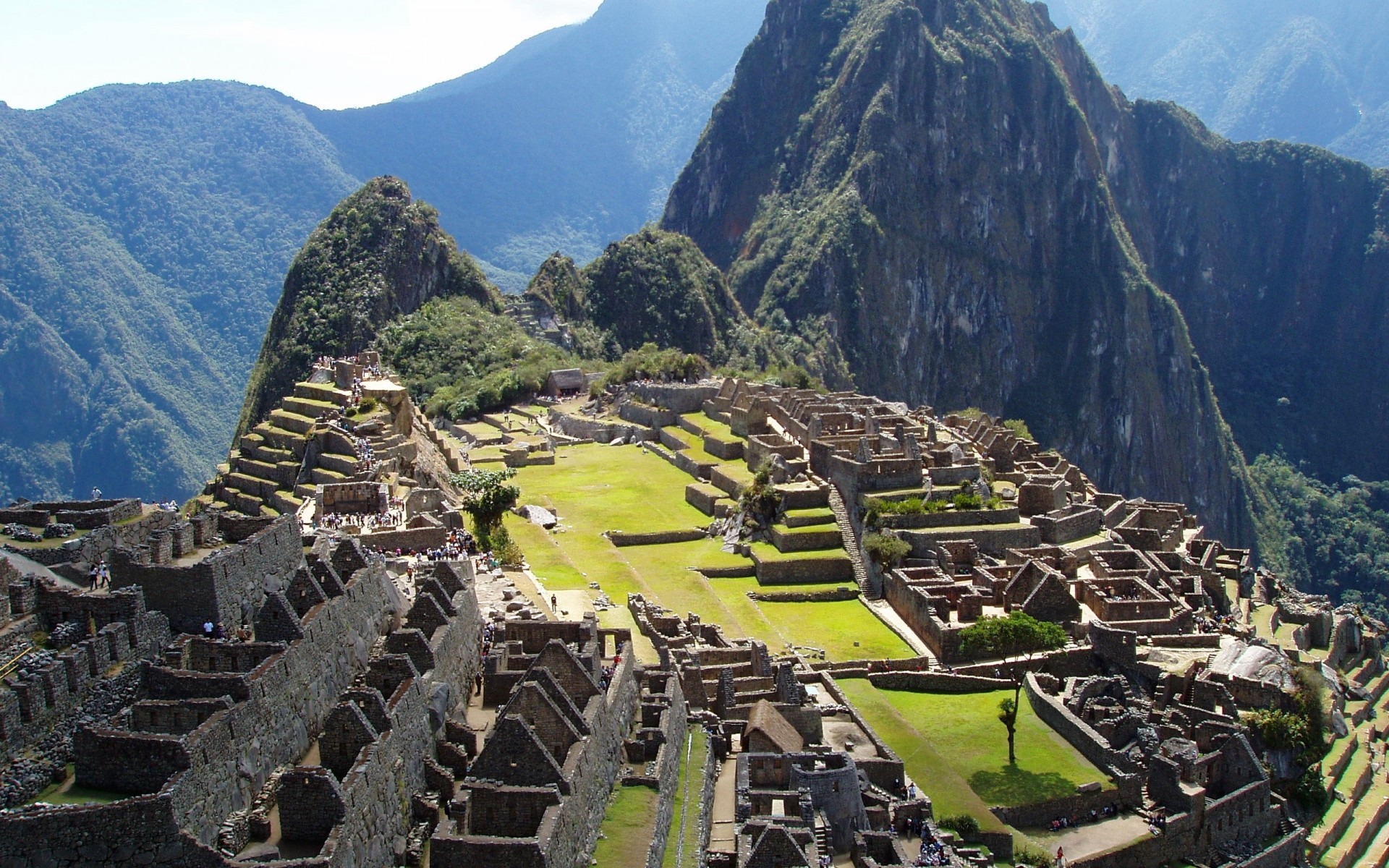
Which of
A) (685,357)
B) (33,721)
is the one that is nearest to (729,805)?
(33,721)

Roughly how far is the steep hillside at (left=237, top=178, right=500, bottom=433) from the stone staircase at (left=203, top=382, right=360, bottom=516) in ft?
127

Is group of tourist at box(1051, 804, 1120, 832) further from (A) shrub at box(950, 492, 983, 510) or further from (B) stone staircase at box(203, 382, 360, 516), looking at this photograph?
(B) stone staircase at box(203, 382, 360, 516)

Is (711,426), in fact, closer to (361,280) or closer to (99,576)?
(361,280)

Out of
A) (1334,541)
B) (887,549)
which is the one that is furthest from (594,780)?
(1334,541)

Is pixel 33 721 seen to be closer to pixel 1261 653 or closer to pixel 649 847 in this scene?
pixel 649 847

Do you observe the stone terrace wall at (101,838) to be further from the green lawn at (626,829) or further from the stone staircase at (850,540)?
the stone staircase at (850,540)

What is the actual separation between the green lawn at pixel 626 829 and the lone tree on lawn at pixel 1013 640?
64.2 ft

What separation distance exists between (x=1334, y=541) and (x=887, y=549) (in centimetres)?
14177

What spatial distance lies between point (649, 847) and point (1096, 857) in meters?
14.4

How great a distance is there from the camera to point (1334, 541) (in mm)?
173750

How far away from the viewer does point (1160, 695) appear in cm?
4206

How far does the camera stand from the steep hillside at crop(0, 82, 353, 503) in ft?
289

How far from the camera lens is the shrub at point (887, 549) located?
50.2 meters

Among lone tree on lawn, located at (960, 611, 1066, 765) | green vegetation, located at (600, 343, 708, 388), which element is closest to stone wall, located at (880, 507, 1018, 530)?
lone tree on lawn, located at (960, 611, 1066, 765)
